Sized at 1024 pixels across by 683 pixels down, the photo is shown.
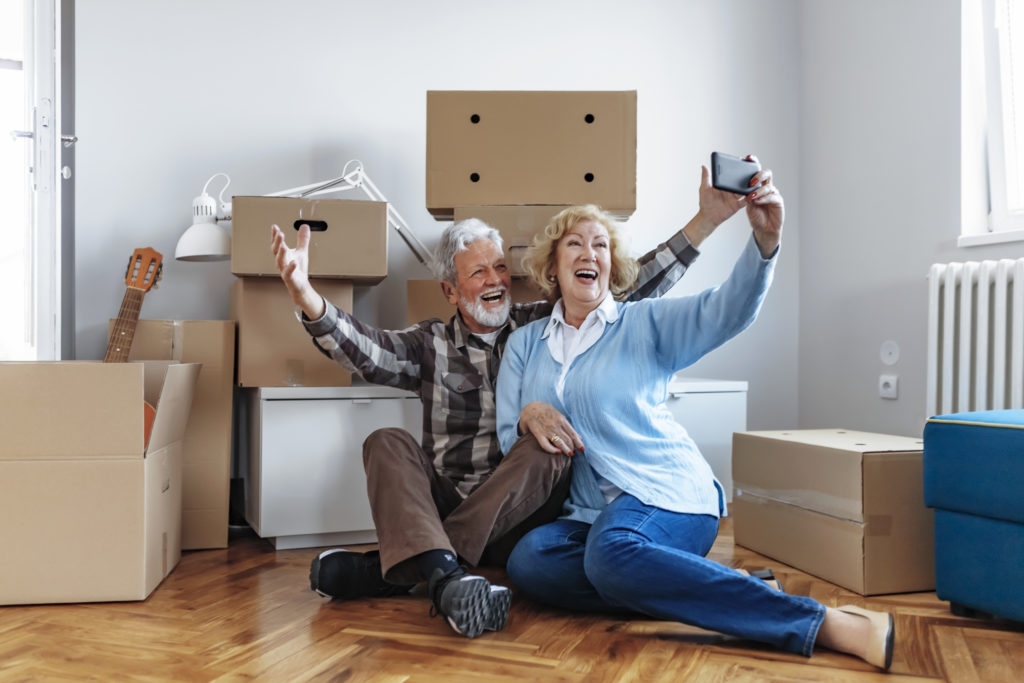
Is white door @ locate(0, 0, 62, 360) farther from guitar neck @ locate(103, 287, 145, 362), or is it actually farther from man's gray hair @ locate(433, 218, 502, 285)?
man's gray hair @ locate(433, 218, 502, 285)

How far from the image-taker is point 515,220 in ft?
7.06

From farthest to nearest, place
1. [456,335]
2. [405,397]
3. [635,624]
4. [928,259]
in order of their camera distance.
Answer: [928,259] → [405,397] → [456,335] → [635,624]

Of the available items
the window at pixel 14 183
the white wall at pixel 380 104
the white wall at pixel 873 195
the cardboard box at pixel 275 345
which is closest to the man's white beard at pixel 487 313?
the cardboard box at pixel 275 345

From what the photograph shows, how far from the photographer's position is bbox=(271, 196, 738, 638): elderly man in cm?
150

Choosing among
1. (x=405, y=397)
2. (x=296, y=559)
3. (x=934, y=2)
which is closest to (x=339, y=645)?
(x=296, y=559)

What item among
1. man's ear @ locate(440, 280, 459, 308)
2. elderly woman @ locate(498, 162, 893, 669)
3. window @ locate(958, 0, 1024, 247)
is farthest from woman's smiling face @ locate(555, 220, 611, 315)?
window @ locate(958, 0, 1024, 247)

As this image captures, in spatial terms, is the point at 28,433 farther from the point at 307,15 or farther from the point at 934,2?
the point at 934,2

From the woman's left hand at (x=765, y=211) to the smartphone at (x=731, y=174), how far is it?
0.05 ft

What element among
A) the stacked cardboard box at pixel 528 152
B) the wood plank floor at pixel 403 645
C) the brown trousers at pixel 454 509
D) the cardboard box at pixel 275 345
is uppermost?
the stacked cardboard box at pixel 528 152

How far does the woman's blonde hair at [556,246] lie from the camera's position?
1.81 m

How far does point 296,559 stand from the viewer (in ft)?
6.75

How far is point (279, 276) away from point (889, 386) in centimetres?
187

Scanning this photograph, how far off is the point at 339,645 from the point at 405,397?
0.85m

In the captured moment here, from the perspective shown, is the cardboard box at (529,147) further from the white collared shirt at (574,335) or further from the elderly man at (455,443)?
the white collared shirt at (574,335)
